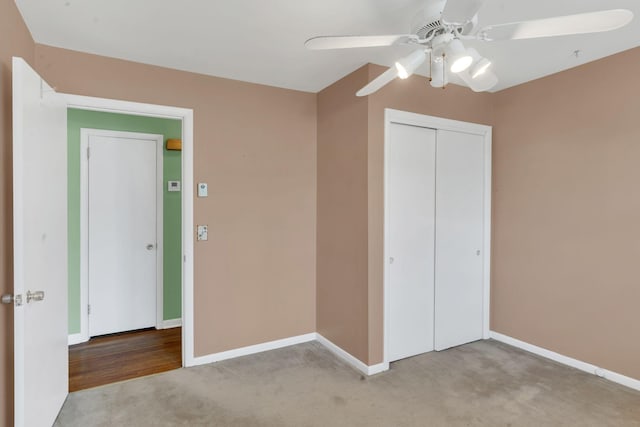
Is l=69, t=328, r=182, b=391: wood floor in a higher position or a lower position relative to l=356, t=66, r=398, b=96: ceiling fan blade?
lower

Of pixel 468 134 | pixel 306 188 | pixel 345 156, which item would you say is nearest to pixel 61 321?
pixel 306 188

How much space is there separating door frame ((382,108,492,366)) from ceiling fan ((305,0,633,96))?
0.97m

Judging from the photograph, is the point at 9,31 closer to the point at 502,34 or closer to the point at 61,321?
the point at 61,321

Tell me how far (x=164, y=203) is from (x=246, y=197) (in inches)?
47.6

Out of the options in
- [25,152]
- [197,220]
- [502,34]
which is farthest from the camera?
Result: [197,220]

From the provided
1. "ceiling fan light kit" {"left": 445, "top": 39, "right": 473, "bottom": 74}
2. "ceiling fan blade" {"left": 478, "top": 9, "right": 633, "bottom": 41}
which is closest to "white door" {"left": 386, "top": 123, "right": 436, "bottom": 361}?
"ceiling fan light kit" {"left": 445, "top": 39, "right": 473, "bottom": 74}

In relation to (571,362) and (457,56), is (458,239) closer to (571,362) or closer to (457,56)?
(571,362)

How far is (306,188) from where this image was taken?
133 inches

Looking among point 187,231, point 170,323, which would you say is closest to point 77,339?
point 170,323

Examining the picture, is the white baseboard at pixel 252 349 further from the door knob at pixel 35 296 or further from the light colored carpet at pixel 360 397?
the door knob at pixel 35 296

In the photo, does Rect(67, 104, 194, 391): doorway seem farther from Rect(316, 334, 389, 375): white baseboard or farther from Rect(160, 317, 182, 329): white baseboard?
Rect(316, 334, 389, 375): white baseboard

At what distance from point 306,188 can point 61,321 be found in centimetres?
213

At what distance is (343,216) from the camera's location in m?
3.04

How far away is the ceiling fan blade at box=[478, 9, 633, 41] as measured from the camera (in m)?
1.24
